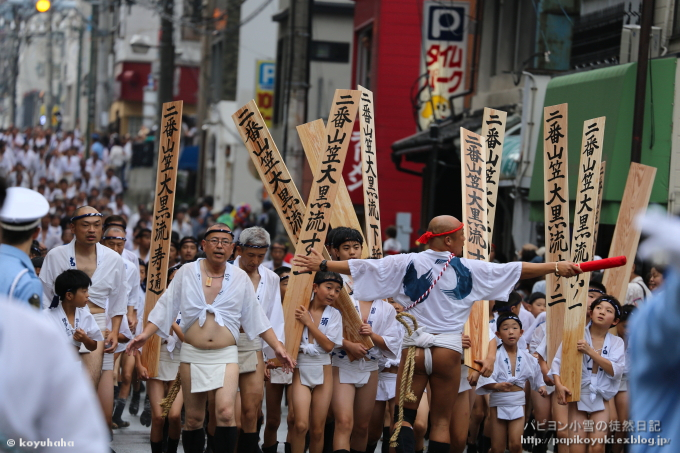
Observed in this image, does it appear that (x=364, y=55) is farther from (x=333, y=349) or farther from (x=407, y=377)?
(x=407, y=377)

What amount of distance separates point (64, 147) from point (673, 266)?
33.4 m

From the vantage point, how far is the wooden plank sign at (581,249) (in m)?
8.59

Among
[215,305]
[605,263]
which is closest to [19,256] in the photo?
[215,305]

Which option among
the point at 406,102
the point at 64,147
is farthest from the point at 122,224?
the point at 64,147

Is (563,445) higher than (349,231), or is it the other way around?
(349,231)

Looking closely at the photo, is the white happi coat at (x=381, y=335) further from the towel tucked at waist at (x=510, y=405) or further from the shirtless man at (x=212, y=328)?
the towel tucked at waist at (x=510, y=405)

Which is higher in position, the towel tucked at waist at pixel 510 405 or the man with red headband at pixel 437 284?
the man with red headband at pixel 437 284

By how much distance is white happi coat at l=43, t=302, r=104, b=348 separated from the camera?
8172 millimetres

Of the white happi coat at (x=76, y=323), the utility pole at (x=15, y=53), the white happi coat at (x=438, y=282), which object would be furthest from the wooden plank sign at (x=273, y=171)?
the utility pole at (x=15, y=53)

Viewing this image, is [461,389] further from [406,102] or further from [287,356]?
[406,102]

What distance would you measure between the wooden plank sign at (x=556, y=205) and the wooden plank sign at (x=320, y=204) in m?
1.98

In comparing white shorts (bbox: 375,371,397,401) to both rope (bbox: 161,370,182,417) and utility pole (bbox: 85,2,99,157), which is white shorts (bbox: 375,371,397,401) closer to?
rope (bbox: 161,370,182,417)

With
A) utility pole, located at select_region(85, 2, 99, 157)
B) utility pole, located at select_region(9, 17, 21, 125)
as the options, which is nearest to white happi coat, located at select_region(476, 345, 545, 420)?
utility pole, located at select_region(9, 17, 21, 125)

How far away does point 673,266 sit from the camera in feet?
8.87
